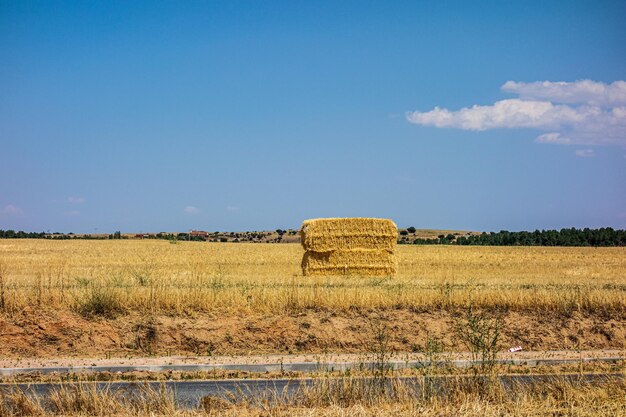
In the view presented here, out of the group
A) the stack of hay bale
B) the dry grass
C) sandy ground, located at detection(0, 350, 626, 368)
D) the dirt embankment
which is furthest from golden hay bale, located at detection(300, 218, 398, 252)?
the dry grass

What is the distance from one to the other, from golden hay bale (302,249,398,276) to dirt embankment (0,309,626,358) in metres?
12.6

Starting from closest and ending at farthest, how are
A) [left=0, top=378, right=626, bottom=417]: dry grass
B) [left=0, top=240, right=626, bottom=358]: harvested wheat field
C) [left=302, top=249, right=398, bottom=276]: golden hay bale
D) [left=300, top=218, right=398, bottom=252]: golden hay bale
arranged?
[left=0, top=378, right=626, bottom=417]: dry grass < [left=0, top=240, right=626, bottom=358]: harvested wheat field < [left=302, top=249, right=398, bottom=276]: golden hay bale < [left=300, top=218, right=398, bottom=252]: golden hay bale

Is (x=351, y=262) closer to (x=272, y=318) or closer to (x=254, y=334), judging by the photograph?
(x=272, y=318)

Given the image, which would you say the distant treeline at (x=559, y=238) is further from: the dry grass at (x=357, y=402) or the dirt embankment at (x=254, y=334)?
the dry grass at (x=357, y=402)

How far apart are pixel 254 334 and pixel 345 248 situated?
1463 centimetres

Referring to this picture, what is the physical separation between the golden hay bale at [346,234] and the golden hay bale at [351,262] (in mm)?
272

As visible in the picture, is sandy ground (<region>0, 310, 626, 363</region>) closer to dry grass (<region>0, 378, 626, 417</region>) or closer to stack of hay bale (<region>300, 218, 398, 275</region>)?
dry grass (<region>0, 378, 626, 417</region>)

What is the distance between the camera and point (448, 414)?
32.7 ft

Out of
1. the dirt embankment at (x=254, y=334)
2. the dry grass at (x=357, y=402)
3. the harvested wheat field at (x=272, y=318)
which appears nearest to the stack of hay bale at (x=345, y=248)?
the harvested wheat field at (x=272, y=318)

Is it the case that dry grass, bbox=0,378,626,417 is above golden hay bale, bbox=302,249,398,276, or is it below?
A: below

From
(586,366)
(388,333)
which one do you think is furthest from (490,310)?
(586,366)

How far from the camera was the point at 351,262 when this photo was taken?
3147 centimetres

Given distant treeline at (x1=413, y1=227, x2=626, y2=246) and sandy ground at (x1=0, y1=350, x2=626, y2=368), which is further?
distant treeline at (x1=413, y1=227, x2=626, y2=246)

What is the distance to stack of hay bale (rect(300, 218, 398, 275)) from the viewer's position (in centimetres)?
3134
